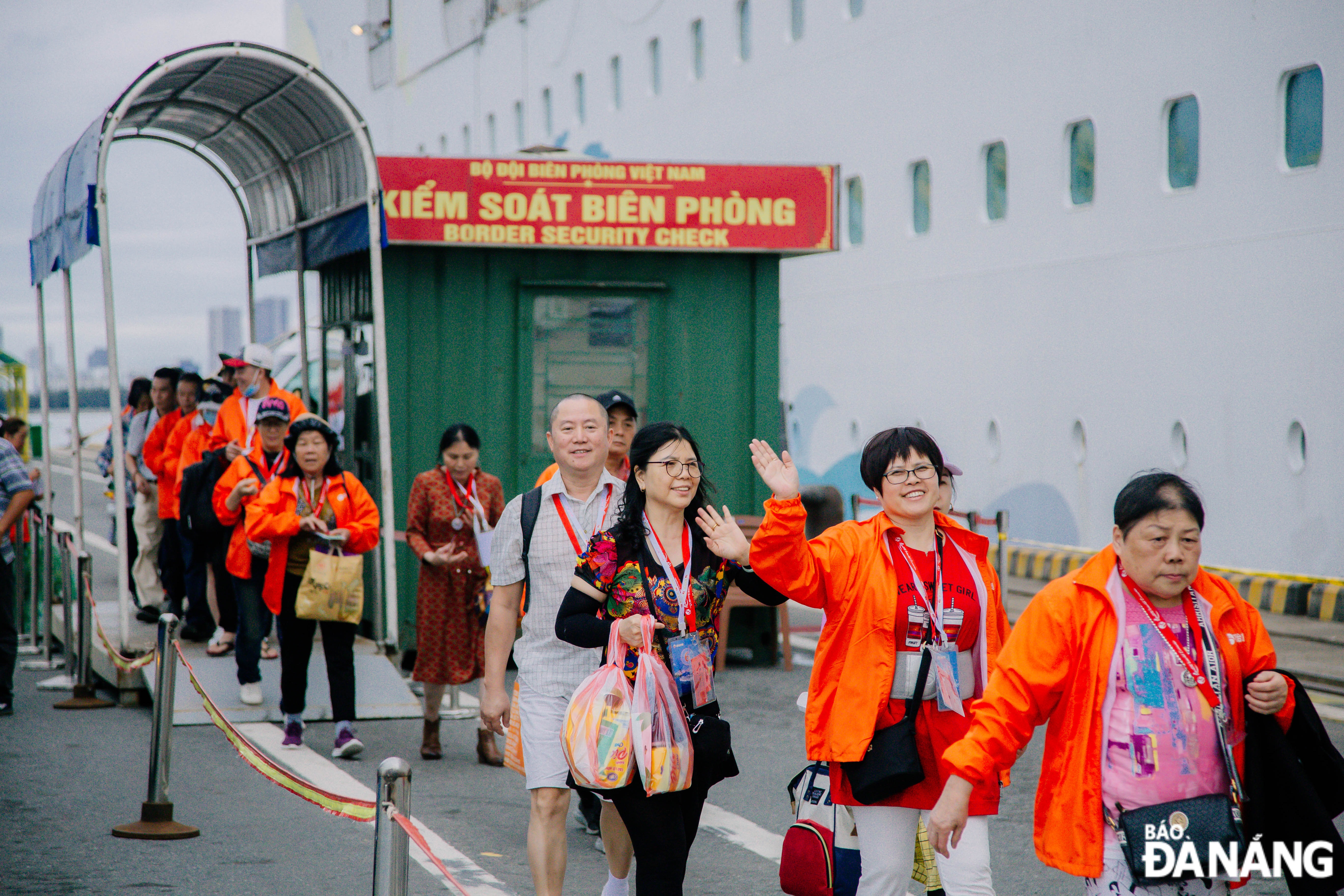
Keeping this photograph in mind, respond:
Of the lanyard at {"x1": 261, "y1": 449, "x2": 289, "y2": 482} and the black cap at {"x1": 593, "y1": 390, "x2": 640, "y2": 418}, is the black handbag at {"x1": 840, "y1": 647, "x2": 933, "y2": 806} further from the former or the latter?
the lanyard at {"x1": 261, "y1": 449, "x2": 289, "y2": 482}

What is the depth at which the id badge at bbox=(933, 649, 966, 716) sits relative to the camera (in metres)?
3.92

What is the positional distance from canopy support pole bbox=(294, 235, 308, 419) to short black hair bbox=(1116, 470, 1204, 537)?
8.86 m

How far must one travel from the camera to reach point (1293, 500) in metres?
14.4

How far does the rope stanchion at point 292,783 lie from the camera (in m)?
4.05

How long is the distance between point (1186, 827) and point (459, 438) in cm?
528

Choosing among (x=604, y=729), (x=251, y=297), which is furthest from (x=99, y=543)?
(x=604, y=729)

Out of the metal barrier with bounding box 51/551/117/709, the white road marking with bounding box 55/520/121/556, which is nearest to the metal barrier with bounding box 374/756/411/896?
the metal barrier with bounding box 51/551/117/709

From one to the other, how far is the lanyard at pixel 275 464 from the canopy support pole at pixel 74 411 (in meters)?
2.02

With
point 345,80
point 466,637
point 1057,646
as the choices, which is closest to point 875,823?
point 1057,646

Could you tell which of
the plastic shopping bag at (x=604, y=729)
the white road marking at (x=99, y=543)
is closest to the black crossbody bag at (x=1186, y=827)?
the plastic shopping bag at (x=604, y=729)

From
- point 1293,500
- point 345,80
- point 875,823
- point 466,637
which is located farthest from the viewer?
point 345,80

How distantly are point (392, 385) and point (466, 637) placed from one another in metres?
3.10

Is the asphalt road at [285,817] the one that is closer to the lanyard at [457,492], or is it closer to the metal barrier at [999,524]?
the lanyard at [457,492]

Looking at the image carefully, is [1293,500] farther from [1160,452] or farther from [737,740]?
[737,740]
